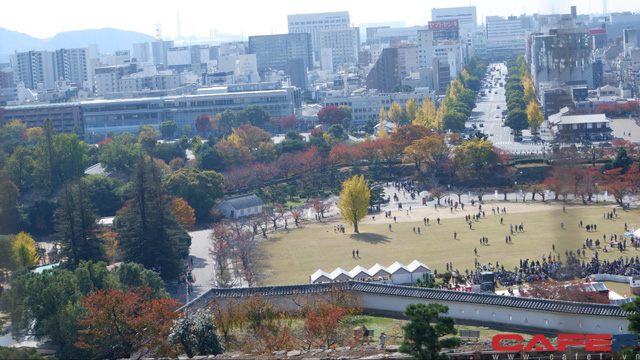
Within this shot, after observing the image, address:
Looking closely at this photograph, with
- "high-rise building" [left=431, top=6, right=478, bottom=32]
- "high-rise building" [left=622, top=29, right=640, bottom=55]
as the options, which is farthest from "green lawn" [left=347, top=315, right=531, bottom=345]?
"high-rise building" [left=431, top=6, right=478, bottom=32]

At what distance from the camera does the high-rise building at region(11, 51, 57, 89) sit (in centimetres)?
10175

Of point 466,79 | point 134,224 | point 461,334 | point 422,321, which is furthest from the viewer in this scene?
point 466,79

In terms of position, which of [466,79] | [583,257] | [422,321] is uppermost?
[466,79]

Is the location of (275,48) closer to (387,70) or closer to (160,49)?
(160,49)

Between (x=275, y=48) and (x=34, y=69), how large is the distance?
1359 inches

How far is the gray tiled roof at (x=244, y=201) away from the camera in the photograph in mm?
38219

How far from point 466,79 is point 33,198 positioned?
178ft

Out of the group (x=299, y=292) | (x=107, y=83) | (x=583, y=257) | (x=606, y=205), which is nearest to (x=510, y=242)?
(x=583, y=257)

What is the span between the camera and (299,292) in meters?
20.1

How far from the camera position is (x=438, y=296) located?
18.9m

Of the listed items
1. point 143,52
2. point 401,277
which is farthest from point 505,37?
point 401,277

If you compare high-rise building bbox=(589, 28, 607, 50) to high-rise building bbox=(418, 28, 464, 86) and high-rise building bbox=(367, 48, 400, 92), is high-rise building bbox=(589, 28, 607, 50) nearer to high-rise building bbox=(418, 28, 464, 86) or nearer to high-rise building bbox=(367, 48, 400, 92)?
high-rise building bbox=(418, 28, 464, 86)

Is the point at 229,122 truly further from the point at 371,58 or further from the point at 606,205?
the point at 371,58

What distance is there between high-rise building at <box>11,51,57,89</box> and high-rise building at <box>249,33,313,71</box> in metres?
29.5
